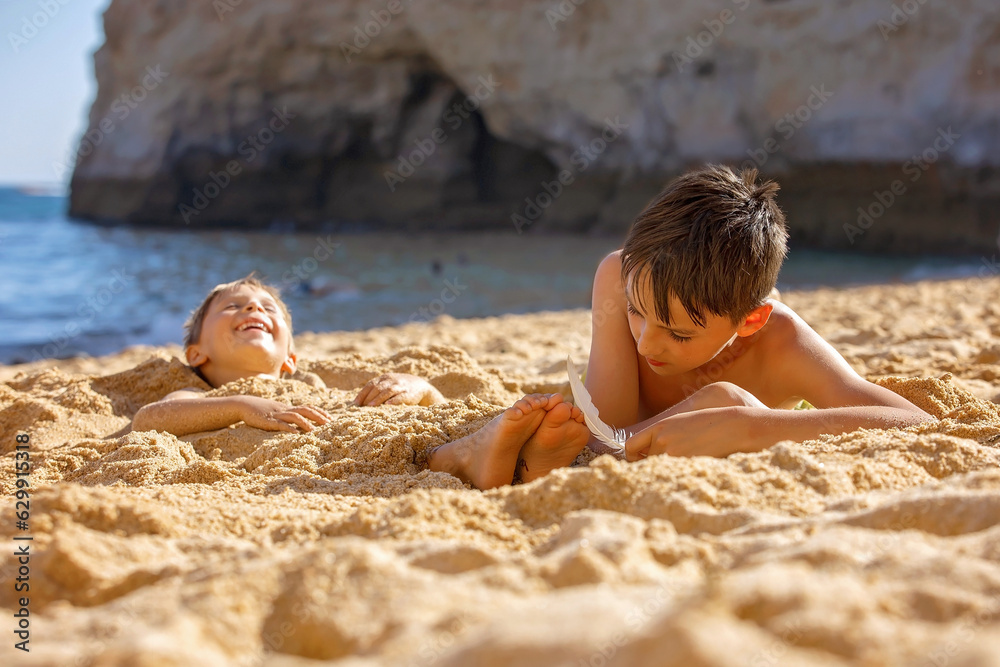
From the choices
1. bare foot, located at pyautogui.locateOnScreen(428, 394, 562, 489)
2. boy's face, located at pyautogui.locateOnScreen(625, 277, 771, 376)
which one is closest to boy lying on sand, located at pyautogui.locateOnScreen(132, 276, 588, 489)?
bare foot, located at pyautogui.locateOnScreen(428, 394, 562, 489)

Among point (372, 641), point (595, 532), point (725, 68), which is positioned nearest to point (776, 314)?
point (595, 532)

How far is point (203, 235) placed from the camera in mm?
14961

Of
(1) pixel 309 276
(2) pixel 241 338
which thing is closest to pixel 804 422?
(2) pixel 241 338

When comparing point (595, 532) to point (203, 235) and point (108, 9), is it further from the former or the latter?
point (108, 9)

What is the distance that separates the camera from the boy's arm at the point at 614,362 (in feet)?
7.07

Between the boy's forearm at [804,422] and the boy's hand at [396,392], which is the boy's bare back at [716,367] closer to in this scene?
the boy's forearm at [804,422]

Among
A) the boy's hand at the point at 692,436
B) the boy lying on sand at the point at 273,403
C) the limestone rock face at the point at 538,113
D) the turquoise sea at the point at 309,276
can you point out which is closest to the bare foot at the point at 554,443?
the boy lying on sand at the point at 273,403

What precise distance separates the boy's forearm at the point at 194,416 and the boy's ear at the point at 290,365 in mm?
638

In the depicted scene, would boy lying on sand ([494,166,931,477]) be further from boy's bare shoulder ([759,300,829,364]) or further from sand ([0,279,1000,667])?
sand ([0,279,1000,667])

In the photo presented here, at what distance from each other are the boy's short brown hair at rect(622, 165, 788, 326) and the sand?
0.41 metres

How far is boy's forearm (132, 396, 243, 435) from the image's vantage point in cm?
228

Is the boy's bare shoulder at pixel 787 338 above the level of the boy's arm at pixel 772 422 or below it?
above

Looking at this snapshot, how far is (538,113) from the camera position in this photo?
44.7ft

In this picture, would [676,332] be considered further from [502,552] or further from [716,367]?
[502,552]
